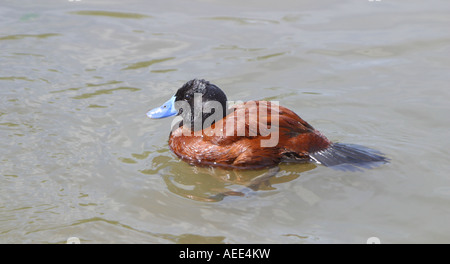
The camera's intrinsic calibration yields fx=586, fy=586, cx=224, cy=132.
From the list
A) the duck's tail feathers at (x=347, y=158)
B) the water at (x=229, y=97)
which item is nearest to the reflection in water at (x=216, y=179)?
the water at (x=229, y=97)

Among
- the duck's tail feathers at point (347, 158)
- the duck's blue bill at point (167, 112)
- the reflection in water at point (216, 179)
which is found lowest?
the reflection in water at point (216, 179)

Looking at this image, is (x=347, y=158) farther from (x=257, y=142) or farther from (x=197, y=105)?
(x=197, y=105)

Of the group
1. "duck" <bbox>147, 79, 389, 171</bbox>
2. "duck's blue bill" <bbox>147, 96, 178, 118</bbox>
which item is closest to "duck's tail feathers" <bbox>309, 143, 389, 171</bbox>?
"duck" <bbox>147, 79, 389, 171</bbox>

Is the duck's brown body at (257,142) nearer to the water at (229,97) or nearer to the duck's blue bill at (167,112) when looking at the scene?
the water at (229,97)

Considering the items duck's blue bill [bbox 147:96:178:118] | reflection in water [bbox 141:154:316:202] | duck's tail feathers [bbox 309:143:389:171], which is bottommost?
reflection in water [bbox 141:154:316:202]

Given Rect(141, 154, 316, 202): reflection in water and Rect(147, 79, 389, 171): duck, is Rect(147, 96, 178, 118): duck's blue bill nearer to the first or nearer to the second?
Rect(147, 79, 389, 171): duck

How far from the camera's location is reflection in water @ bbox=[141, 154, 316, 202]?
4.62 meters

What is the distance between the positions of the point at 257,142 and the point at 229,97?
64.6 inches

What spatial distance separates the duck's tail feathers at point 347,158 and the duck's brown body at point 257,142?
7 centimetres

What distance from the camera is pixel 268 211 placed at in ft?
14.1

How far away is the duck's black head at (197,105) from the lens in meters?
5.22

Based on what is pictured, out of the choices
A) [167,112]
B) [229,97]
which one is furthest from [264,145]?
[229,97]

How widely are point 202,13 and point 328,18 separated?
5.98ft

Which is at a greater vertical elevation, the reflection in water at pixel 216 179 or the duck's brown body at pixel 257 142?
the duck's brown body at pixel 257 142
